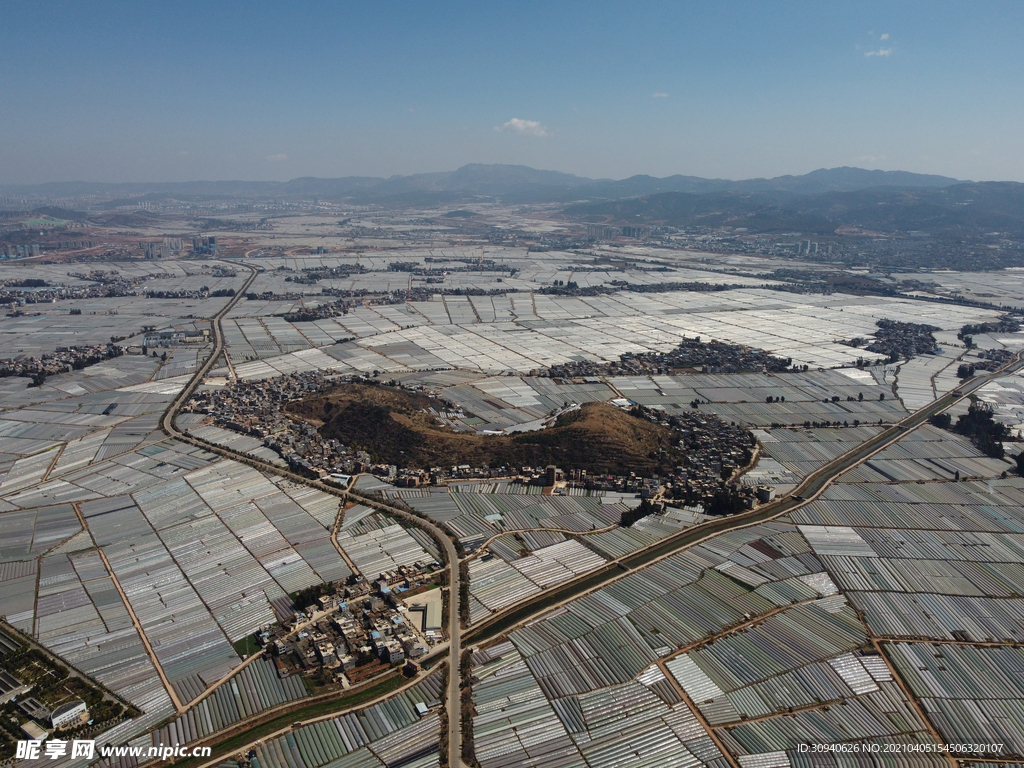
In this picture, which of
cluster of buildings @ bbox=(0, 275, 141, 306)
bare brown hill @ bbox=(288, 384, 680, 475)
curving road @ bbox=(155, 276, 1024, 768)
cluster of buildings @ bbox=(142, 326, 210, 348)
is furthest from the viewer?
cluster of buildings @ bbox=(0, 275, 141, 306)

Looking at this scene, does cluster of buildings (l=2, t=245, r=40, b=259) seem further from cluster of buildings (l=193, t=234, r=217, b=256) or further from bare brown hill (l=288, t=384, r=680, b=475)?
bare brown hill (l=288, t=384, r=680, b=475)

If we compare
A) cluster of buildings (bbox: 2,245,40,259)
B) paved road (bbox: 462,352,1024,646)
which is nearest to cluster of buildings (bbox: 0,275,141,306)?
cluster of buildings (bbox: 2,245,40,259)

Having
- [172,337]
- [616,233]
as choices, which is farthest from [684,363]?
[616,233]

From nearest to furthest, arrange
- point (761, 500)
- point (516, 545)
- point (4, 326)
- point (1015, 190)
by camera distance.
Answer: point (516, 545) → point (761, 500) → point (4, 326) → point (1015, 190)

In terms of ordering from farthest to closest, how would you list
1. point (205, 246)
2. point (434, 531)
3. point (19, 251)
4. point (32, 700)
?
point (205, 246) → point (19, 251) → point (434, 531) → point (32, 700)

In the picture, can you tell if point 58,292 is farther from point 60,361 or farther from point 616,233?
point 616,233

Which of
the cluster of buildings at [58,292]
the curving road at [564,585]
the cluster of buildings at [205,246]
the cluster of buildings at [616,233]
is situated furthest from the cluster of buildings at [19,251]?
the cluster of buildings at [616,233]

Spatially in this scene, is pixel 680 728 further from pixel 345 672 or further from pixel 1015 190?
pixel 1015 190

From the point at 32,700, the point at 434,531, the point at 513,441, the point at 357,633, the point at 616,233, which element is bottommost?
the point at 32,700

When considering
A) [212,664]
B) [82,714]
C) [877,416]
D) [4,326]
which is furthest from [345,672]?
[4,326]
